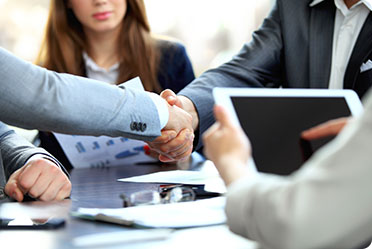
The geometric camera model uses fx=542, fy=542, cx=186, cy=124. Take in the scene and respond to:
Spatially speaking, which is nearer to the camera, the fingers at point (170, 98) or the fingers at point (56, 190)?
the fingers at point (56, 190)

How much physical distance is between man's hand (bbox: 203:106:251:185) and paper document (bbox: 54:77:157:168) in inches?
44.3

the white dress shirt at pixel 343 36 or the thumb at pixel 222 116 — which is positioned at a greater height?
the thumb at pixel 222 116

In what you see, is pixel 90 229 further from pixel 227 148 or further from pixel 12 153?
pixel 12 153

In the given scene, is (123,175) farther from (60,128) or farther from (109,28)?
(109,28)

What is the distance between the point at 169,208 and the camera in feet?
2.81

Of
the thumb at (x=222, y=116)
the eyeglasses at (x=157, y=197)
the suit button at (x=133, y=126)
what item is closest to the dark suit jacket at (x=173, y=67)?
the suit button at (x=133, y=126)

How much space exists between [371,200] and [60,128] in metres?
0.63

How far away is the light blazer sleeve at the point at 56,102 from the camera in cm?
92

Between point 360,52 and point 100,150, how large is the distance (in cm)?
87

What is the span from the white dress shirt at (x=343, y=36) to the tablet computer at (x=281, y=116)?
0.86 meters

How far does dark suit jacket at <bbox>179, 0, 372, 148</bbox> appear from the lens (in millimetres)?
1562

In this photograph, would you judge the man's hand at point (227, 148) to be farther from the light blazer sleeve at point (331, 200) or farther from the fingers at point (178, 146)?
the fingers at point (178, 146)

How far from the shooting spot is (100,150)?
1792 millimetres

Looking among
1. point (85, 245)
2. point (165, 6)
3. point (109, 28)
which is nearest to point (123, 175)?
point (85, 245)
